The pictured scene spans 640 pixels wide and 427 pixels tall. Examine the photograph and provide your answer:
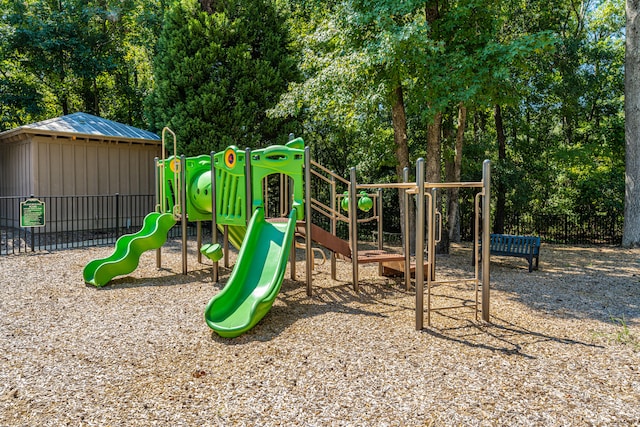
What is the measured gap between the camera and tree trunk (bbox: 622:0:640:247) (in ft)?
42.5

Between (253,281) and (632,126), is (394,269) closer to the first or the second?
(253,281)

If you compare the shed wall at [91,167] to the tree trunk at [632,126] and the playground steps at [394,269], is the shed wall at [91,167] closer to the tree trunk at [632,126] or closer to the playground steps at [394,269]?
the playground steps at [394,269]

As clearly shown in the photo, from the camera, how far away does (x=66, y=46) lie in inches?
723

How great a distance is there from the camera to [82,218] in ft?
45.9

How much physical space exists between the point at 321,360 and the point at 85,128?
13311 mm

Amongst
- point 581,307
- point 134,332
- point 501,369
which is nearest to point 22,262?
point 134,332

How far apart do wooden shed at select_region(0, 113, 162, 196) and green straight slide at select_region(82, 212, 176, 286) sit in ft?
23.5

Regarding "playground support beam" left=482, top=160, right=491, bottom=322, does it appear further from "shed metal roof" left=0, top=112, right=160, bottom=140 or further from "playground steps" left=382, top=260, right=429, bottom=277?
"shed metal roof" left=0, top=112, right=160, bottom=140

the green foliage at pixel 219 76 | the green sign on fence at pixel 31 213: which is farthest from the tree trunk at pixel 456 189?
the green sign on fence at pixel 31 213

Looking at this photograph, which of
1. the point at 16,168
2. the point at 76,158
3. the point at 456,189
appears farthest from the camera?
the point at 16,168

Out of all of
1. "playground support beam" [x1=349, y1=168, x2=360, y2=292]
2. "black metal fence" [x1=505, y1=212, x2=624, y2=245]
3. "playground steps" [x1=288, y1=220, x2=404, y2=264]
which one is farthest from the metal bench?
"black metal fence" [x1=505, y1=212, x2=624, y2=245]

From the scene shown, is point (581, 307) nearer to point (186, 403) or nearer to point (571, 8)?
point (186, 403)

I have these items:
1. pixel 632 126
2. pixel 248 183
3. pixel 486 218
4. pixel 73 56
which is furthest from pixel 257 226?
A: pixel 73 56

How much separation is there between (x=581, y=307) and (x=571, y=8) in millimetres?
19372
